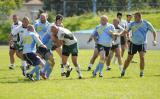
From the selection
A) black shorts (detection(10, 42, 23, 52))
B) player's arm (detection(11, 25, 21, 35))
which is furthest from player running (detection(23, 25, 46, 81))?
black shorts (detection(10, 42, 23, 52))

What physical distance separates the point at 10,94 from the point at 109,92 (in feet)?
8.26

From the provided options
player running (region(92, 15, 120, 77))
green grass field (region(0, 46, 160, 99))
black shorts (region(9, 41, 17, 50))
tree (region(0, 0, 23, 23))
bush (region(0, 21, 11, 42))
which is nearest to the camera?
green grass field (region(0, 46, 160, 99))

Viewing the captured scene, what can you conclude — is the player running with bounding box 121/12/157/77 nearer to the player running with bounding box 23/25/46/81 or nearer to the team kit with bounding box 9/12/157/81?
Answer: the team kit with bounding box 9/12/157/81

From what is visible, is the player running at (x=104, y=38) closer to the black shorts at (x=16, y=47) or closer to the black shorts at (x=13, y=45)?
the black shorts at (x=16, y=47)

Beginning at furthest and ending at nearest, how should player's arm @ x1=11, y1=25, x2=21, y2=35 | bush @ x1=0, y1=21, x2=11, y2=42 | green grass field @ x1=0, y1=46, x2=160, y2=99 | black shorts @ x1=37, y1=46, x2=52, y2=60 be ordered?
bush @ x1=0, y1=21, x2=11, y2=42 → player's arm @ x1=11, y1=25, x2=21, y2=35 → black shorts @ x1=37, y1=46, x2=52, y2=60 → green grass field @ x1=0, y1=46, x2=160, y2=99

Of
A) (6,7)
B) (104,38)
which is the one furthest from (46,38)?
(6,7)

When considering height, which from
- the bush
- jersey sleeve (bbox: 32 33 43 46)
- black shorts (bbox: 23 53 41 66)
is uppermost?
jersey sleeve (bbox: 32 33 43 46)

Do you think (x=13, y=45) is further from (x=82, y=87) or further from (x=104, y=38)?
(x=82, y=87)

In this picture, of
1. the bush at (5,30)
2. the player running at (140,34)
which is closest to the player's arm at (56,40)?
the player running at (140,34)

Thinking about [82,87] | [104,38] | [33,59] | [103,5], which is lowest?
[103,5]

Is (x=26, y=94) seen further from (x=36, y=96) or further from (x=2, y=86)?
(x=2, y=86)

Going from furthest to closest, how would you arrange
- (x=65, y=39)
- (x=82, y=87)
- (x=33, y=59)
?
(x=65, y=39)
(x=33, y=59)
(x=82, y=87)

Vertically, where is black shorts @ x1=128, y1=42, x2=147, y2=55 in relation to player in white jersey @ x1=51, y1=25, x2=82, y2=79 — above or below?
below

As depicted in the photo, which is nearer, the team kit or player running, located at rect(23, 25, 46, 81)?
player running, located at rect(23, 25, 46, 81)
